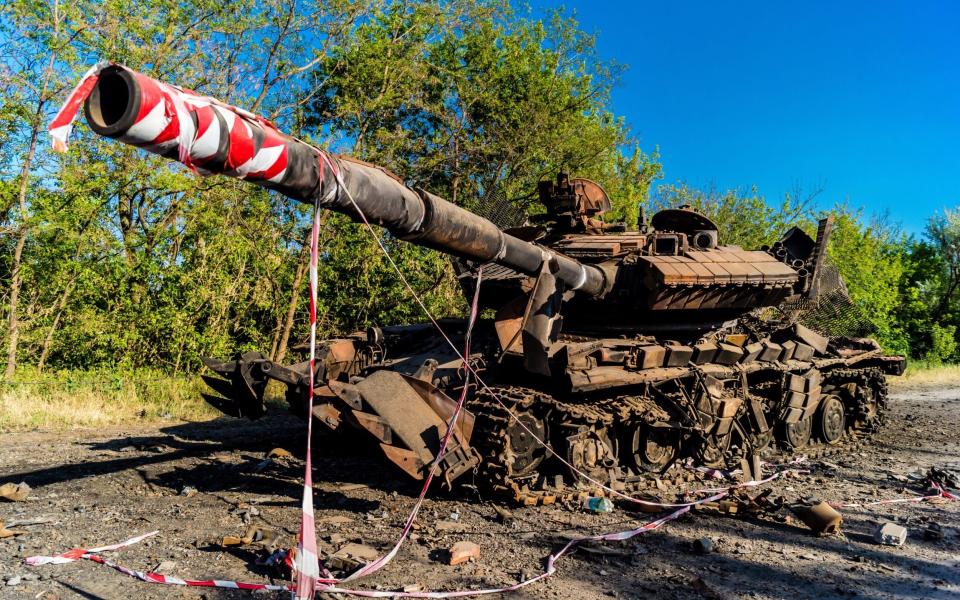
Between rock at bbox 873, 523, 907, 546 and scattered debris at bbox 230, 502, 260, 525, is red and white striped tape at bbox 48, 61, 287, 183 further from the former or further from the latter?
rock at bbox 873, 523, 907, 546

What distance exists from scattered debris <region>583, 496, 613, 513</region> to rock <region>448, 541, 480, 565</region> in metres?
1.59

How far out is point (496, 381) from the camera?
6.95 meters

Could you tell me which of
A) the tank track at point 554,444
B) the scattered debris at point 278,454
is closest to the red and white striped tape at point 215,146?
the tank track at point 554,444

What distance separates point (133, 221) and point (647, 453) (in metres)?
11.6

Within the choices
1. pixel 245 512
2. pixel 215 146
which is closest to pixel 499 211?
pixel 245 512

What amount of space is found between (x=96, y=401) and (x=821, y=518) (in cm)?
A: 1047

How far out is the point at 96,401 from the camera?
36.2 feet

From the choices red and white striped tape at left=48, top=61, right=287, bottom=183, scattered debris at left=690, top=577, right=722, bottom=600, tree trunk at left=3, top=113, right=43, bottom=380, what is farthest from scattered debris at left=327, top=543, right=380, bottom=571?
tree trunk at left=3, top=113, right=43, bottom=380

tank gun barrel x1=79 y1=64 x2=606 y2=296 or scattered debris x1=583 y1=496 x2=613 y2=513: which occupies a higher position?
tank gun barrel x1=79 y1=64 x2=606 y2=296

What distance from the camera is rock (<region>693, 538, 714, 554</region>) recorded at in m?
5.26

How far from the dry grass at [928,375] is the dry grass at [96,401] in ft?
64.1

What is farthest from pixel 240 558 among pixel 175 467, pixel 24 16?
pixel 24 16

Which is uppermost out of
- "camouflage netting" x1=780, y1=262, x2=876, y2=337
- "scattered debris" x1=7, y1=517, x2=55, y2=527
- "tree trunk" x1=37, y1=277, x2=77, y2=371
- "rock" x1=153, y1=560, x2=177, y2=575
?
"camouflage netting" x1=780, y1=262, x2=876, y2=337

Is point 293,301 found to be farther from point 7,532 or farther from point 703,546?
point 703,546
